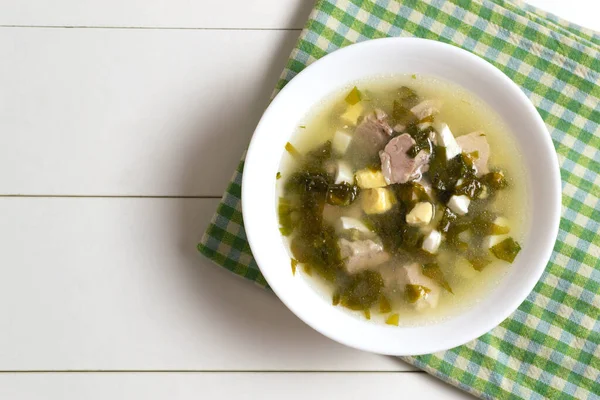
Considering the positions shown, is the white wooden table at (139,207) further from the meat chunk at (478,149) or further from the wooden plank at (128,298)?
the meat chunk at (478,149)

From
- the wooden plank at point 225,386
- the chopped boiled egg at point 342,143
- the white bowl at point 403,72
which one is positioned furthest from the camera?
the wooden plank at point 225,386

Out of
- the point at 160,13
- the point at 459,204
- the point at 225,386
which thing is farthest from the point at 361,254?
the point at 160,13

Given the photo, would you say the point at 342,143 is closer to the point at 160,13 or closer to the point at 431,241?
the point at 431,241

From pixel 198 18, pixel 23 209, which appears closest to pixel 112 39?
pixel 198 18

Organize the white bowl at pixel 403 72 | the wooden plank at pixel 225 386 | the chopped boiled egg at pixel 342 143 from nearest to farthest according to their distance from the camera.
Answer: the white bowl at pixel 403 72 < the chopped boiled egg at pixel 342 143 < the wooden plank at pixel 225 386

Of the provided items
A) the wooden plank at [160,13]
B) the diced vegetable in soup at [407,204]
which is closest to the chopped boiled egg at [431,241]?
the diced vegetable in soup at [407,204]

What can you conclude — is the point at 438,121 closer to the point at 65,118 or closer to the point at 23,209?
the point at 65,118
